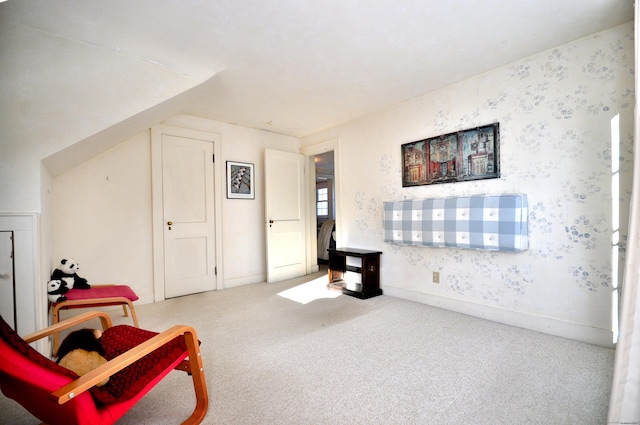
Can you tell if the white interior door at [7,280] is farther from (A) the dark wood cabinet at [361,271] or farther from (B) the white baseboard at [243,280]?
(A) the dark wood cabinet at [361,271]

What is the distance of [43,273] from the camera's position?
2.11m

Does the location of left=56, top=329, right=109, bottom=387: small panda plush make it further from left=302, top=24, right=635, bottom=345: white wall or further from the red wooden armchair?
left=302, top=24, right=635, bottom=345: white wall

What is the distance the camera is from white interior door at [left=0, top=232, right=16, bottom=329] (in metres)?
1.83

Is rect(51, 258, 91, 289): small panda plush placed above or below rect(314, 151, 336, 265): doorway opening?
below

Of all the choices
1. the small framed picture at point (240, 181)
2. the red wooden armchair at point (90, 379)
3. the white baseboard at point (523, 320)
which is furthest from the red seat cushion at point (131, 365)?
the small framed picture at point (240, 181)

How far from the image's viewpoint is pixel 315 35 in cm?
214

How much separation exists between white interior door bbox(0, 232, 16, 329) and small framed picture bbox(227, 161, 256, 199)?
2.44m

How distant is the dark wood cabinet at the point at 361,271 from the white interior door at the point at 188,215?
5.54 ft

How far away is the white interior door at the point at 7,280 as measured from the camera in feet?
6.02

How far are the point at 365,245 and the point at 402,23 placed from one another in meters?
2.57

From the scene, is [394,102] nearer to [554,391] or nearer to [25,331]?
[554,391]

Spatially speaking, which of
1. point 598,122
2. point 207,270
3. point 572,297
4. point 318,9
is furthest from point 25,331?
point 598,122

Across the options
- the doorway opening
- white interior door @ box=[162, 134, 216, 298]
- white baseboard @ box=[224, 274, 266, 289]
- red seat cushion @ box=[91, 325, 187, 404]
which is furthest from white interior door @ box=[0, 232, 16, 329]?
the doorway opening

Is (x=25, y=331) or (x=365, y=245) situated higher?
(x=365, y=245)
